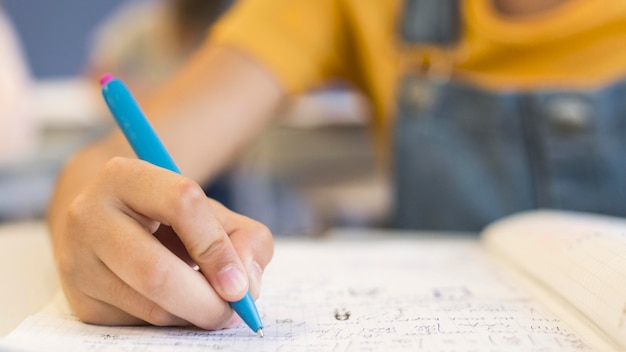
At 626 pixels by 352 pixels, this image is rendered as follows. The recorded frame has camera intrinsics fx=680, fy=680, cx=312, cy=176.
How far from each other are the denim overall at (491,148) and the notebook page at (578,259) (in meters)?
0.12

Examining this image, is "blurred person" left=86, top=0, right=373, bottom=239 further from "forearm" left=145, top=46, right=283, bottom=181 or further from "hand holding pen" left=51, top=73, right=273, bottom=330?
"hand holding pen" left=51, top=73, right=273, bottom=330

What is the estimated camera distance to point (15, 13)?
2146mm

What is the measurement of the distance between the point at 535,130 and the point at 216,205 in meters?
0.38

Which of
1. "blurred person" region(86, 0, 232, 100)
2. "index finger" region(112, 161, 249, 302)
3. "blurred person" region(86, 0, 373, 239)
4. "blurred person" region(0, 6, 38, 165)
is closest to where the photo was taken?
"index finger" region(112, 161, 249, 302)

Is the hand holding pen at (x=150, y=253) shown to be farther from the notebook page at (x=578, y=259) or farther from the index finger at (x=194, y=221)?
the notebook page at (x=578, y=259)

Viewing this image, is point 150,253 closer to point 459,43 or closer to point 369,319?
point 369,319

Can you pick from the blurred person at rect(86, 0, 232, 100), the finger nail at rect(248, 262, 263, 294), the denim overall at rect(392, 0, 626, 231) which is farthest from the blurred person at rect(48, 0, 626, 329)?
the blurred person at rect(86, 0, 232, 100)

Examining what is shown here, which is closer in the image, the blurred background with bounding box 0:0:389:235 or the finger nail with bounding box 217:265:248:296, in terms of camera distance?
the finger nail with bounding box 217:265:248:296

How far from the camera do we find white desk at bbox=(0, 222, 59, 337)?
1.06 feet

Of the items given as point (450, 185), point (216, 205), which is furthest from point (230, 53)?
point (216, 205)

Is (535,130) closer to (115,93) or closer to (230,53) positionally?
(230,53)

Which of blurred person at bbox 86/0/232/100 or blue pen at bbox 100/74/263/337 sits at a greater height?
blurred person at bbox 86/0/232/100

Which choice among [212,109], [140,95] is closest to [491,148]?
[212,109]

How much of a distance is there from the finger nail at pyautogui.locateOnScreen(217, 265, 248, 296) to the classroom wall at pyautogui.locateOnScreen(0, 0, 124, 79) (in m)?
2.07
